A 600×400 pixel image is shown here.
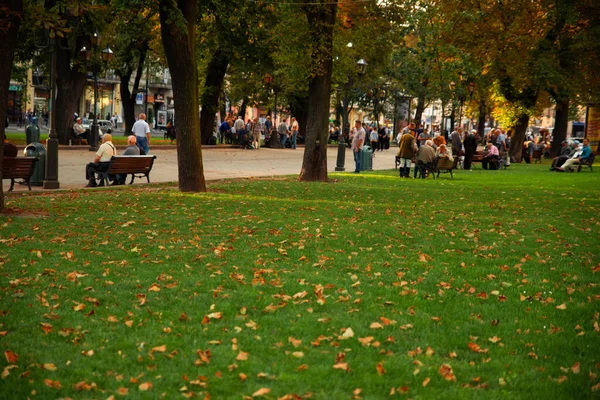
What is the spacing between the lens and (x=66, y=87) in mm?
35938

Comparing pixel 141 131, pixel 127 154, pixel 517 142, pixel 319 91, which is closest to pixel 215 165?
pixel 141 131

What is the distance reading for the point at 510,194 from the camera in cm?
1955

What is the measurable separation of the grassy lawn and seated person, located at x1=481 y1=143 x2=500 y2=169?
19635 millimetres

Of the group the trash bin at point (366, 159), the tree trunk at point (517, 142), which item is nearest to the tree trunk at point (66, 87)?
the trash bin at point (366, 159)

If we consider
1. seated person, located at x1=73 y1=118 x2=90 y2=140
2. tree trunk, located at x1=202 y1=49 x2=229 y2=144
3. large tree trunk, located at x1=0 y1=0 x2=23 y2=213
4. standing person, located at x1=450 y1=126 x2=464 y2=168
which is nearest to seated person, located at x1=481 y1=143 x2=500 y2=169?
standing person, located at x1=450 y1=126 x2=464 y2=168

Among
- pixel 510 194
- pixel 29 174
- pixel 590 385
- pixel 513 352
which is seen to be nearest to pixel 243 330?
pixel 513 352

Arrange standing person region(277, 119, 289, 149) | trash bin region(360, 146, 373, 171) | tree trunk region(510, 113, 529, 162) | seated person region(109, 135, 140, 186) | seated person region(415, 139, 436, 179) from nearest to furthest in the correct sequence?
seated person region(109, 135, 140, 186)
seated person region(415, 139, 436, 179)
trash bin region(360, 146, 373, 171)
tree trunk region(510, 113, 529, 162)
standing person region(277, 119, 289, 149)

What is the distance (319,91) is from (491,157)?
43.9ft

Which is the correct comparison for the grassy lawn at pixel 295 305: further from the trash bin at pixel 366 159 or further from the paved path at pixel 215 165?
→ the trash bin at pixel 366 159

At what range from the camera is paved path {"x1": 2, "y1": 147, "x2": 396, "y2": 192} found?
76.5 ft

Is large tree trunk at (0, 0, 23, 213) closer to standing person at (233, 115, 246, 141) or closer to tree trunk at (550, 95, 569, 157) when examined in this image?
standing person at (233, 115, 246, 141)

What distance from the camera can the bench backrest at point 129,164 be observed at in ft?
66.2

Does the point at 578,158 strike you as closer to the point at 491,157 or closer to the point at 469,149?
the point at 491,157

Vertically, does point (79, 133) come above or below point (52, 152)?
above
